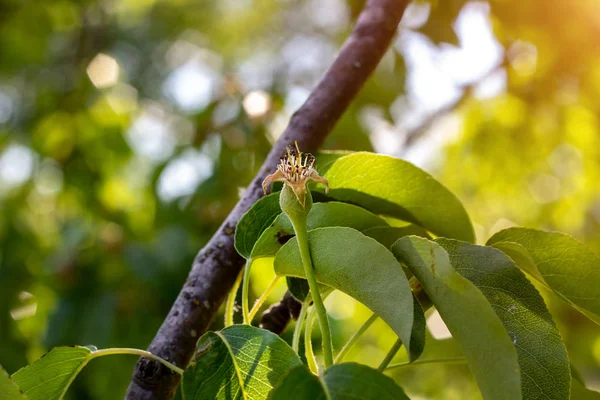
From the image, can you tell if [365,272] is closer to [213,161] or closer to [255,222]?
[255,222]

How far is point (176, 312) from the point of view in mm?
564

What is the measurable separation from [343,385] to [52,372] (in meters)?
0.25

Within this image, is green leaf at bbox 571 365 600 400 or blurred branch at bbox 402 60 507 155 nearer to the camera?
green leaf at bbox 571 365 600 400

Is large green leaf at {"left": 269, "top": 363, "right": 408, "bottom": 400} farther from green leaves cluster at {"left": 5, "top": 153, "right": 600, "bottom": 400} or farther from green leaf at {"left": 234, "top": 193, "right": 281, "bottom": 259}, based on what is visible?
green leaf at {"left": 234, "top": 193, "right": 281, "bottom": 259}

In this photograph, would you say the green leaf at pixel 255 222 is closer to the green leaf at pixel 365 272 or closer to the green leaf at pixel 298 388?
the green leaf at pixel 365 272

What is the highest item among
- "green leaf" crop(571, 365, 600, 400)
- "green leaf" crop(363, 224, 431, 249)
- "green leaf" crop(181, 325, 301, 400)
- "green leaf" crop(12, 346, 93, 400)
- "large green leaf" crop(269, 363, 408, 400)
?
"green leaf" crop(363, 224, 431, 249)

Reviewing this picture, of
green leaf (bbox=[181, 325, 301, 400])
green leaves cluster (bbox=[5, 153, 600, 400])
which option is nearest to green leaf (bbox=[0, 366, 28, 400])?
green leaves cluster (bbox=[5, 153, 600, 400])

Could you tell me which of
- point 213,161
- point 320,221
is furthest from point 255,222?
point 213,161

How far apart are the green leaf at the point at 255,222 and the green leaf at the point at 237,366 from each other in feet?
0.29

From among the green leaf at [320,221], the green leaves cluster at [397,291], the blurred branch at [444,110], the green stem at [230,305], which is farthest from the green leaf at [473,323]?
the blurred branch at [444,110]

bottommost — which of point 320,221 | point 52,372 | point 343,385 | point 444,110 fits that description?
point 52,372

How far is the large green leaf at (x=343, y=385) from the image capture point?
0.36 m

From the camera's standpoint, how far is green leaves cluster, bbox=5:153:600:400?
1.21 ft

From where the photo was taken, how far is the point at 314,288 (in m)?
0.42
